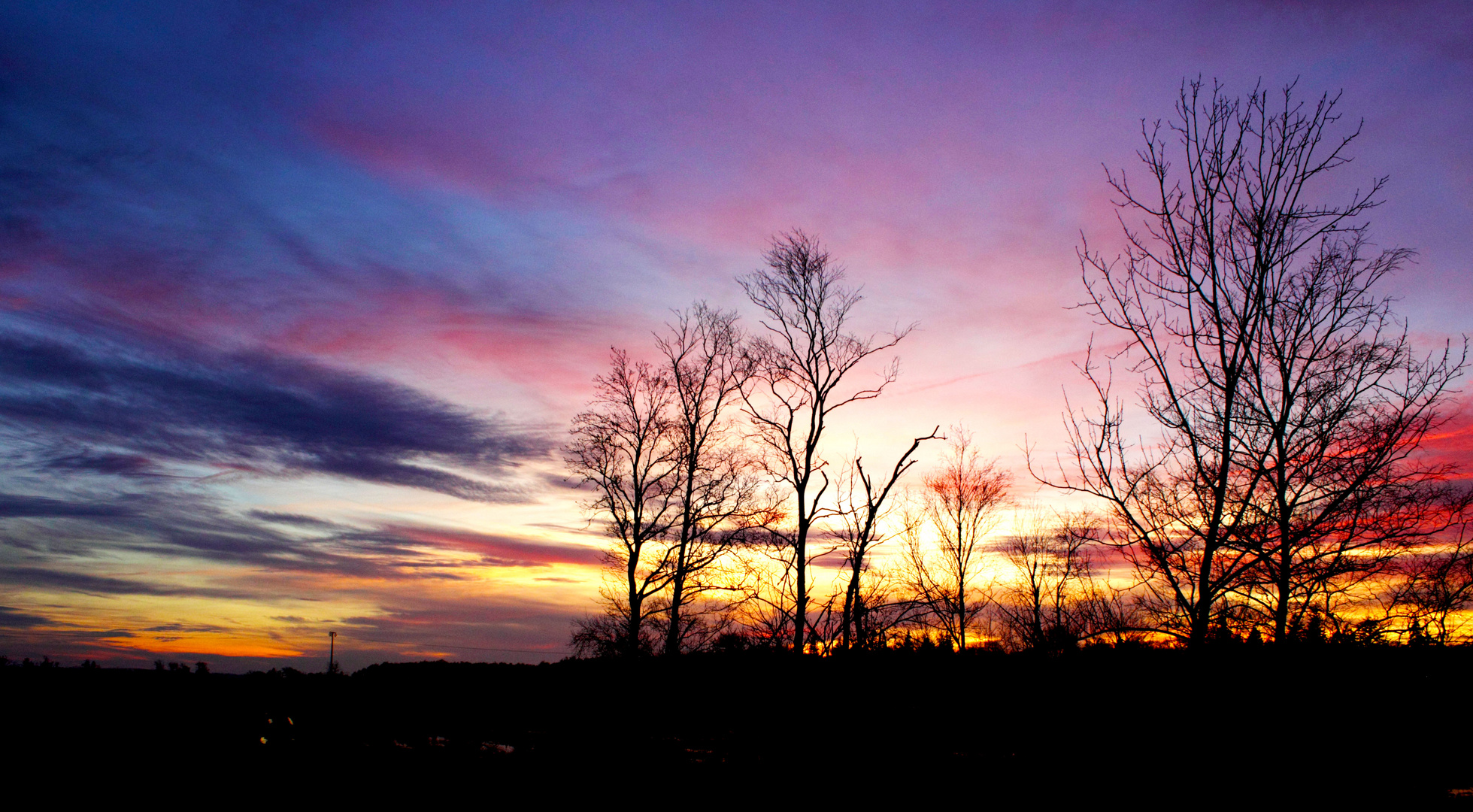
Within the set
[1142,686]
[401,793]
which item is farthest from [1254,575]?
[401,793]

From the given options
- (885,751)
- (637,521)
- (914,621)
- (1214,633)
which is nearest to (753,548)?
(637,521)

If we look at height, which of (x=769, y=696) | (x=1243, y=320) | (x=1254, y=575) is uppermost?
(x=1243, y=320)

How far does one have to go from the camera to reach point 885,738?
8.79 metres

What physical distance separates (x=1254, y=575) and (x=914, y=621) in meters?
8.84

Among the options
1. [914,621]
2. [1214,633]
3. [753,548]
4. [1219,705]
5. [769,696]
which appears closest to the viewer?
[1219,705]

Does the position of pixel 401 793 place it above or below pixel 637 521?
below

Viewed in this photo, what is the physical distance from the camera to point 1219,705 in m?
8.84

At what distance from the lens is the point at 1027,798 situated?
582 centimetres

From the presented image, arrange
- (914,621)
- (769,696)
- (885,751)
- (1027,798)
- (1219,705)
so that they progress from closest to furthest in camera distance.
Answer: (1027,798)
(885,751)
(1219,705)
(769,696)
(914,621)

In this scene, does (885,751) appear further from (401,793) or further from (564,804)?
(401,793)

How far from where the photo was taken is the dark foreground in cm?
615

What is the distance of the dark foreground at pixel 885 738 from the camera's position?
20.2ft

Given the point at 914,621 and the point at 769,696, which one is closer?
the point at 769,696

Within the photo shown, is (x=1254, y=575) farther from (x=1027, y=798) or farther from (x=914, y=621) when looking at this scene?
(x=914, y=621)
